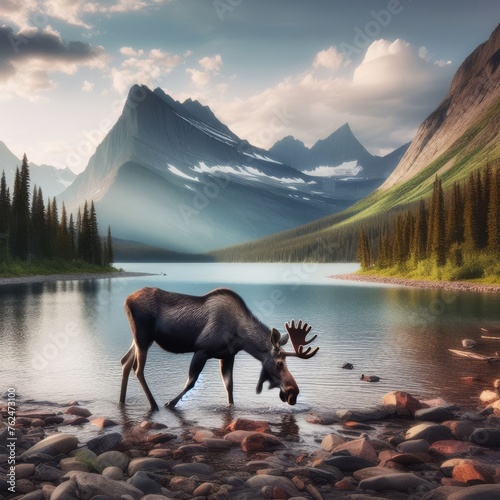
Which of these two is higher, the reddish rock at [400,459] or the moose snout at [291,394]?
the moose snout at [291,394]

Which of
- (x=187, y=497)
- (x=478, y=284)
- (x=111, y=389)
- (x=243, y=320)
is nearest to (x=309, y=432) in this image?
(x=243, y=320)

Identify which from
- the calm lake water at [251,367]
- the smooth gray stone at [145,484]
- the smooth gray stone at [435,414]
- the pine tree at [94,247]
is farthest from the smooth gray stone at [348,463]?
the pine tree at [94,247]

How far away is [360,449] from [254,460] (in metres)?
2.05

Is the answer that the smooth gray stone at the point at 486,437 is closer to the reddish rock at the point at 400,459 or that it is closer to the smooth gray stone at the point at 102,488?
the reddish rock at the point at 400,459

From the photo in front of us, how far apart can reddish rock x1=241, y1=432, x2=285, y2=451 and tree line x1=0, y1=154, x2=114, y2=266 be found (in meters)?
100

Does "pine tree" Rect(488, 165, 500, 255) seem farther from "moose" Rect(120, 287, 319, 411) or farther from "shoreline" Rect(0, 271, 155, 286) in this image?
"moose" Rect(120, 287, 319, 411)

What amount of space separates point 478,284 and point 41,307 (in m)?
59.2

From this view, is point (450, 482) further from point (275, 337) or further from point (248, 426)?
point (275, 337)

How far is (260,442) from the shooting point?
11344mm

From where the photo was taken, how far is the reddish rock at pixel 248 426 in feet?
41.1

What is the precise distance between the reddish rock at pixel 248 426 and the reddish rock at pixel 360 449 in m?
2.04

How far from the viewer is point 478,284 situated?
259 feet

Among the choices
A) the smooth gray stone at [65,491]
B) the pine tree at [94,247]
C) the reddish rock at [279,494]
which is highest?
the pine tree at [94,247]

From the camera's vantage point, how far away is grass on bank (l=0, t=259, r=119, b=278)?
98.9 m
